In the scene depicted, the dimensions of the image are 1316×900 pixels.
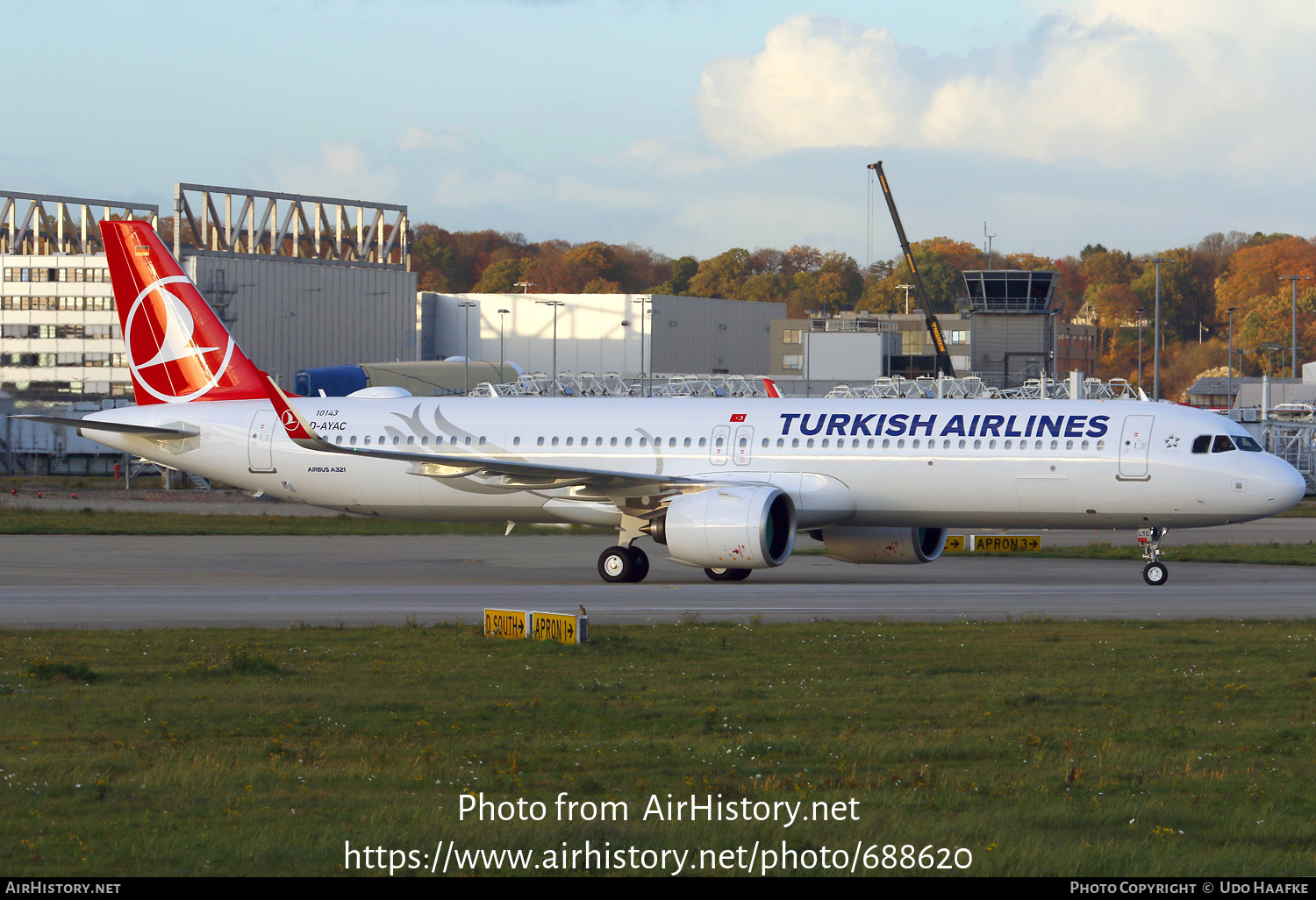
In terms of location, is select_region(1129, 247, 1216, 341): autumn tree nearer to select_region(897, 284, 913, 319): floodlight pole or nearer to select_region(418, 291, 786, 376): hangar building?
Answer: select_region(897, 284, 913, 319): floodlight pole

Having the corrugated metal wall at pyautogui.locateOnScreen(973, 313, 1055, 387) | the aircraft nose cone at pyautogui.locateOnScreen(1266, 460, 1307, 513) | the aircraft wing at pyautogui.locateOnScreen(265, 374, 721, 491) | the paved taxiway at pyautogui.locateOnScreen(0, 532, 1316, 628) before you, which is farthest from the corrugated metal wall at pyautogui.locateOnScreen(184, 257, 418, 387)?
the aircraft nose cone at pyautogui.locateOnScreen(1266, 460, 1307, 513)

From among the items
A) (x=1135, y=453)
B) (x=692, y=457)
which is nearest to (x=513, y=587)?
(x=692, y=457)

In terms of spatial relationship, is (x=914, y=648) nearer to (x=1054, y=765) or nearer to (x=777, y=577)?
(x=1054, y=765)

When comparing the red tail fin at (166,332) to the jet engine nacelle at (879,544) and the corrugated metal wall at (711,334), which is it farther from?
the corrugated metal wall at (711,334)

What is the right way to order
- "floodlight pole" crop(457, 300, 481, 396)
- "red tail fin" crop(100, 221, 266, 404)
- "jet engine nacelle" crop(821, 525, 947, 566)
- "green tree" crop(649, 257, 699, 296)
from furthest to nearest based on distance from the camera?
"green tree" crop(649, 257, 699, 296) → "floodlight pole" crop(457, 300, 481, 396) → "red tail fin" crop(100, 221, 266, 404) → "jet engine nacelle" crop(821, 525, 947, 566)

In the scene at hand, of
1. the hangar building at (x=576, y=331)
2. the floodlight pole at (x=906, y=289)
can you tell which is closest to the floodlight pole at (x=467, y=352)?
the hangar building at (x=576, y=331)

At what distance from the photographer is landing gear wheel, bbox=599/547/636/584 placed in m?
32.7

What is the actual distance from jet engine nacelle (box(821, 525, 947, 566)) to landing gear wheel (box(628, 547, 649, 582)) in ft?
14.8

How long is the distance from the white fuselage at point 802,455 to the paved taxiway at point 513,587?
163 cm

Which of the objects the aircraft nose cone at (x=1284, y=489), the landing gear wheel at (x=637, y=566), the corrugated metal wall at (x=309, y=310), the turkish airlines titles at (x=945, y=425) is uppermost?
the corrugated metal wall at (x=309, y=310)

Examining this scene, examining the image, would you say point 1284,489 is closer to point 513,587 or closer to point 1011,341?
point 513,587

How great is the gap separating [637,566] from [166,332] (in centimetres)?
1437

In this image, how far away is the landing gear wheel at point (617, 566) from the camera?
3269 cm

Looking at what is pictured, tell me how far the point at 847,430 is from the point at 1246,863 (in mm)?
23385
